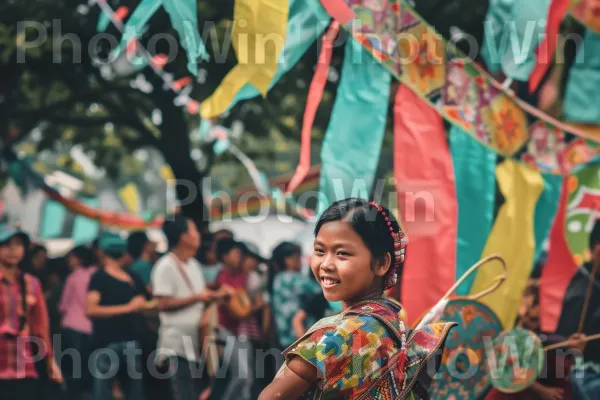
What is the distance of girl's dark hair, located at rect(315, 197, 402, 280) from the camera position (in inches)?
110

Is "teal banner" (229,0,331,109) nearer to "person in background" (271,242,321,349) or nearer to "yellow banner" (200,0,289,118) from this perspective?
"yellow banner" (200,0,289,118)

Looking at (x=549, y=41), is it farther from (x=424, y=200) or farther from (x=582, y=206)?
(x=424, y=200)

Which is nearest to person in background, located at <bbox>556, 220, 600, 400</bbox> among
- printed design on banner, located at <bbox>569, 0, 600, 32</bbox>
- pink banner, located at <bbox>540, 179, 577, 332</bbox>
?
pink banner, located at <bbox>540, 179, 577, 332</bbox>

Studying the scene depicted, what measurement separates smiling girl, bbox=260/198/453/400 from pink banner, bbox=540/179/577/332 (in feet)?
8.93

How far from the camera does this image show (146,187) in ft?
80.1

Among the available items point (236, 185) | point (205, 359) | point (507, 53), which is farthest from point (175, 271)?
point (236, 185)

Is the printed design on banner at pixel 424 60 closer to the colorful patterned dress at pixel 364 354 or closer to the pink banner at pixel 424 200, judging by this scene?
the pink banner at pixel 424 200

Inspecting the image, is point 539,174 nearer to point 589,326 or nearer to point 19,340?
point 589,326

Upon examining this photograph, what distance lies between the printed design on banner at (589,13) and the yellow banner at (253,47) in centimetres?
181

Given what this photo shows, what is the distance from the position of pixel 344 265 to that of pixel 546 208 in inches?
114

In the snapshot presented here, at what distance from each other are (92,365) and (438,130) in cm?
309

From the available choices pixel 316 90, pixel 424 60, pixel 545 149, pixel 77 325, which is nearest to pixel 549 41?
pixel 545 149

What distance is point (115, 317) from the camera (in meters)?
6.46

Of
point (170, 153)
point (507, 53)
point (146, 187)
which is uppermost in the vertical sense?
point (507, 53)
